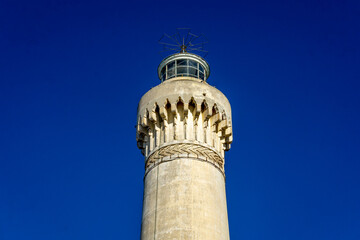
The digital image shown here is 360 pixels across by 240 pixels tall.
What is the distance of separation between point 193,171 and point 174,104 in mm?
3039

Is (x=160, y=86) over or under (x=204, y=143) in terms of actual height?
over

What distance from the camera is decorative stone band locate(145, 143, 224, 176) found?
62.2 ft

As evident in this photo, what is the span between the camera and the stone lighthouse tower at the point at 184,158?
17.2m

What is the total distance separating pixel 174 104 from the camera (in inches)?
787

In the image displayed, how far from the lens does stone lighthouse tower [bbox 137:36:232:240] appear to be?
17219 millimetres

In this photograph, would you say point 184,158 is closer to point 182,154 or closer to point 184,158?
point 184,158

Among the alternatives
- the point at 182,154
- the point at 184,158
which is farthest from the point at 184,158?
the point at 182,154

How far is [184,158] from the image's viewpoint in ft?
61.8

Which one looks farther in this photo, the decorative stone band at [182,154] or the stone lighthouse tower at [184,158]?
the decorative stone band at [182,154]

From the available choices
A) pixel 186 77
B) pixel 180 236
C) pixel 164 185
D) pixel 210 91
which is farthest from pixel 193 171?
pixel 186 77

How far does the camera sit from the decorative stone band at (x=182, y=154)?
19.0 m

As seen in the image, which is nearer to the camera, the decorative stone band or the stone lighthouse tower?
the stone lighthouse tower

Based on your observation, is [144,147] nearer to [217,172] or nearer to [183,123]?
[183,123]

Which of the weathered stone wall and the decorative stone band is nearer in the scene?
the weathered stone wall
